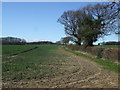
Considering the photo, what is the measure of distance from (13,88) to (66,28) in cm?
3866

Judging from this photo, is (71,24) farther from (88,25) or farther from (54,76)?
(54,76)

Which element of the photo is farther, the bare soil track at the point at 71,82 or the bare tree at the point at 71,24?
the bare tree at the point at 71,24

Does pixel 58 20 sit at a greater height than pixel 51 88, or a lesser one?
greater

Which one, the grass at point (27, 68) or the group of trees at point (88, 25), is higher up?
the group of trees at point (88, 25)

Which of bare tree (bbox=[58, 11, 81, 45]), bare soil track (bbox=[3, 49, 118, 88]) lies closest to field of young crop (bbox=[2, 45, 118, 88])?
bare soil track (bbox=[3, 49, 118, 88])

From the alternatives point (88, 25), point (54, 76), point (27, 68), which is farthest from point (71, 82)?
point (88, 25)

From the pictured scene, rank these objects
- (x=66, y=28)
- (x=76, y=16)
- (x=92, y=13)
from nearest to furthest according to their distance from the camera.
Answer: (x=92, y=13) → (x=76, y=16) → (x=66, y=28)

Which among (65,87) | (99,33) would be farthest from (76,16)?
(65,87)

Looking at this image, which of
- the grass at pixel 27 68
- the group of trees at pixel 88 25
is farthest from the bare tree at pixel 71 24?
the grass at pixel 27 68

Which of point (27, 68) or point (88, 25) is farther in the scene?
point (88, 25)

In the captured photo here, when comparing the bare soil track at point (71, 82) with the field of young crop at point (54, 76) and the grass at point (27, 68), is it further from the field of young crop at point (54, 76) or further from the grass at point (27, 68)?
the grass at point (27, 68)

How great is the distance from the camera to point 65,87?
6.19 metres

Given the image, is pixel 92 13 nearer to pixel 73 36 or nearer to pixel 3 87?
pixel 73 36

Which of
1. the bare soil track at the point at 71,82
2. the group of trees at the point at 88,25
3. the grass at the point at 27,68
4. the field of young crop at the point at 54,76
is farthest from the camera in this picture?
the group of trees at the point at 88,25
